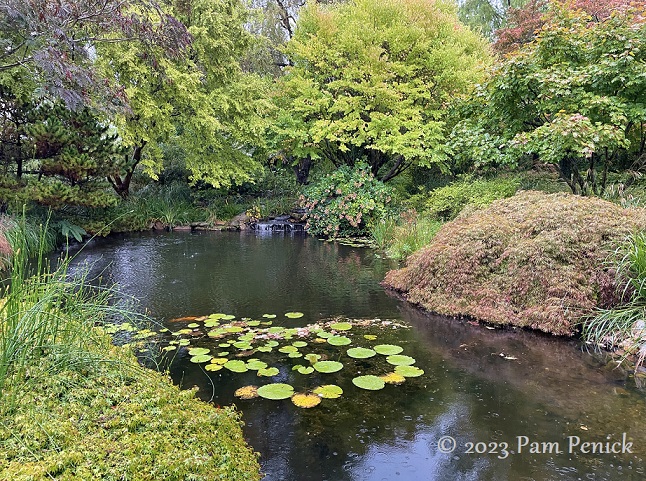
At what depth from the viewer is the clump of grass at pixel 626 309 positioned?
393 centimetres

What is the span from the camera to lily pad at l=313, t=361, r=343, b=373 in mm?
3470

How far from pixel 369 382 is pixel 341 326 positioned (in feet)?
4.16

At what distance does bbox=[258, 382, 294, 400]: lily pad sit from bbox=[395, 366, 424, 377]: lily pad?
900mm

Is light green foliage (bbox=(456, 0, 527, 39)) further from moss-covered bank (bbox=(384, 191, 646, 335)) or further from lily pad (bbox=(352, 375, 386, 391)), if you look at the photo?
lily pad (bbox=(352, 375, 386, 391))

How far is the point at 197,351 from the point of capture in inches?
150

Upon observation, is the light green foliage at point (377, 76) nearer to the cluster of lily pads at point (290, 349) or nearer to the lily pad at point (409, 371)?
the cluster of lily pads at point (290, 349)

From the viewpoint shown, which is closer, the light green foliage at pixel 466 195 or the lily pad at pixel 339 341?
the lily pad at pixel 339 341

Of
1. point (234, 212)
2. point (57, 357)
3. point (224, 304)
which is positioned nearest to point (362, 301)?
point (224, 304)

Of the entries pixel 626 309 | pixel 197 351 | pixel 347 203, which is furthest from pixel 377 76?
pixel 197 351

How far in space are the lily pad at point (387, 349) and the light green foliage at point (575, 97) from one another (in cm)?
412

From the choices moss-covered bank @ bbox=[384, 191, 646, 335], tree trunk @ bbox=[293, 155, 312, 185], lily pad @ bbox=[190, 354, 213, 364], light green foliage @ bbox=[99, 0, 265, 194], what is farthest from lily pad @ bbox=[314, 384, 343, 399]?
tree trunk @ bbox=[293, 155, 312, 185]

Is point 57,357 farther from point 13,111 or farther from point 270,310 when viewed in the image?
point 13,111

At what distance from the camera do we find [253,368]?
351 centimetres

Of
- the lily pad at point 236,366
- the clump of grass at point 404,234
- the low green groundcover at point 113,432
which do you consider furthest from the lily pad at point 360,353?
the clump of grass at point 404,234
